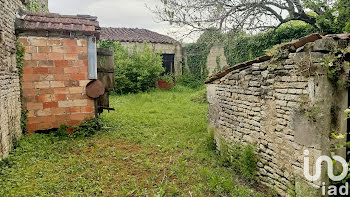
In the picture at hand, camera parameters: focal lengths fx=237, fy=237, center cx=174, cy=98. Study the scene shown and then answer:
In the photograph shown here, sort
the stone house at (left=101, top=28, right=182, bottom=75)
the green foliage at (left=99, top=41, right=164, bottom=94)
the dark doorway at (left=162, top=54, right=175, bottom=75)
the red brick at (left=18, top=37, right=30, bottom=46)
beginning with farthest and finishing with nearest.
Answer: the dark doorway at (left=162, top=54, right=175, bottom=75) < the stone house at (left=101, top=28, right=182, bottom=75) < the green foliage at (left=99, top=41, right=164, bottom=94) < the red brick at (left=18, top=37, right=30, bottom=46)

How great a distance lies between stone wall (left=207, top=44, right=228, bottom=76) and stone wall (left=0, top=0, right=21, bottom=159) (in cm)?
1203

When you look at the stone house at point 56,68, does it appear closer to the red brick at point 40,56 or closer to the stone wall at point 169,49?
the red brick at point 40,56

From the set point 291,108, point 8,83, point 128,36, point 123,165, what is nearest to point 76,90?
point 8,83

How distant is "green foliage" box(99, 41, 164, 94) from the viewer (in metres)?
14.3

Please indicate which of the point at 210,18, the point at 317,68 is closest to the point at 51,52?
the point at 210,18

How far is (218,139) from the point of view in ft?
17.5

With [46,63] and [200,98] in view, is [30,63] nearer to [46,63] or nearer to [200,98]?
[46,63]

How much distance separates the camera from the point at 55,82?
6.12 metres

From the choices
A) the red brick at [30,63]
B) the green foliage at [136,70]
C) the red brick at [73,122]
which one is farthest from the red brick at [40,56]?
the green foliage at [136,70]

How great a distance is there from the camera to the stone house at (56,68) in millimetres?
5871

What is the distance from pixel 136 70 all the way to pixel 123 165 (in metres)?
10.5

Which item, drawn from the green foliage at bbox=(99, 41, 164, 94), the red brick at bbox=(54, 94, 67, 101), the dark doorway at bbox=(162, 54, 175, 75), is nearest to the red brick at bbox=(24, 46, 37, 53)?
the red brick at bbox=(54, 94, 67, 101)

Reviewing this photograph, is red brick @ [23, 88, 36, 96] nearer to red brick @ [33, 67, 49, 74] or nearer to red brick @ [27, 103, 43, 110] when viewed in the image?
red brick @ [27, 103, 43, 110]

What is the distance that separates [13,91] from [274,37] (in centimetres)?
1014
